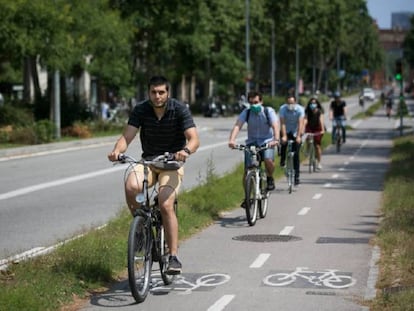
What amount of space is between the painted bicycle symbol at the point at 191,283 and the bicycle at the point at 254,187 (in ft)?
12.0

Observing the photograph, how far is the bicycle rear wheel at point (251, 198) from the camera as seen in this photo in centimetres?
1266

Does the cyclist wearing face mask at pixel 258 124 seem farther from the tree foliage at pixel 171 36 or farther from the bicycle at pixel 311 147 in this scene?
the tree foliage at pixel 171 36

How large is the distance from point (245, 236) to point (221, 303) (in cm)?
399

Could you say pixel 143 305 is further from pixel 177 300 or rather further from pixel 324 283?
pixel 324 283

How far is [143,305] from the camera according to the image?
7.66 metres

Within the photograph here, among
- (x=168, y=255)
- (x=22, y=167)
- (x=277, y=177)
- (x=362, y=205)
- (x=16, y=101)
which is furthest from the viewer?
(x=16, y=101)

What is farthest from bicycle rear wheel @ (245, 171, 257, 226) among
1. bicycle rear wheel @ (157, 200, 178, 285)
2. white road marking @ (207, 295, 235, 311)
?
white road marking @ (207, 295, 235, 311)

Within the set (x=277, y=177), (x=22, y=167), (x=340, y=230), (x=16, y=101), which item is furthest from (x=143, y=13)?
(x=340, y=230)

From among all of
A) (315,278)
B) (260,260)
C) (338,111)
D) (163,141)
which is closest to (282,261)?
(260,260)

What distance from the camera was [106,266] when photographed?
888 cm

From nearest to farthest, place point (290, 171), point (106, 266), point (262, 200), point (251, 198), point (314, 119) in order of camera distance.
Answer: point (106, 266), point (251, 198), point (262, 200), point (290, 171), point (314, 119)

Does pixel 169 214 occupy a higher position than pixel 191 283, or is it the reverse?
pixel 169 214

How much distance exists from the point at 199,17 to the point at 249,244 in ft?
174

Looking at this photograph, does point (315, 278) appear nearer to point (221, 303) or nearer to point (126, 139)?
point (221, 303)
